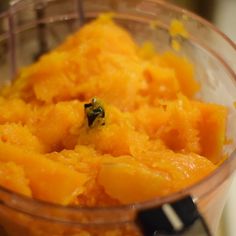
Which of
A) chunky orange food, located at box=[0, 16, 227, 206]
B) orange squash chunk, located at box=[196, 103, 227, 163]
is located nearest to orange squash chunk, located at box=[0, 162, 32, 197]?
chunky orange food, located at box=[0, 16, 227, 206]

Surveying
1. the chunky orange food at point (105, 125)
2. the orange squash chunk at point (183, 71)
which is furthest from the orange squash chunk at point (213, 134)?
the orange squash chunk at point (183, 71)

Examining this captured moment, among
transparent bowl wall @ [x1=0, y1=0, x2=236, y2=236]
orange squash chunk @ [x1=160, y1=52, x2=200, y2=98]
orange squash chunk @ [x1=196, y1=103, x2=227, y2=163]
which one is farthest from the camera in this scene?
orange squash chunk @ [x1=160, y1=52, x2=200, y2=98]

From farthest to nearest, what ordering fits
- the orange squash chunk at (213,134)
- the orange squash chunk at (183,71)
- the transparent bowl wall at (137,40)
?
the orange squash chunk at (183,71) → the orange squash chunk at (213,134) → the transparent bowl wall at (137,40)

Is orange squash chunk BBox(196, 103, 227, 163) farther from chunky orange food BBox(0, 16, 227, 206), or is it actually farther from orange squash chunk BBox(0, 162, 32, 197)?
orange squash chunk BBox(0, 162, 32, 197)

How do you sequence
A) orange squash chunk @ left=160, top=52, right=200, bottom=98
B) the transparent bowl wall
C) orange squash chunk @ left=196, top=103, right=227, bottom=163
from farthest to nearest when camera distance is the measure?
1. orange squash chunk @ left=160, top=52, right=200, bottom=98
2. orange squash chunk @ left=196, top=103, right=227, bottom=163
3. the transparent bowl wall

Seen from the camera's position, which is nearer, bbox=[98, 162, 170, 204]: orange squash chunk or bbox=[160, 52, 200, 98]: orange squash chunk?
bbox=[98, 162, 170, 204]: orange squash chunk

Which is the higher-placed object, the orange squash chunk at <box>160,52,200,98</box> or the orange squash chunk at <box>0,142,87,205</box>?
the orange squash chunk at <box>160,52,200,98</box>

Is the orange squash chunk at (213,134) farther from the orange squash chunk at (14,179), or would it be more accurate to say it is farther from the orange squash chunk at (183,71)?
the orange squash chunk at (14,179)

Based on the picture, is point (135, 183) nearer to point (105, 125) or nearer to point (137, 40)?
point (105, 125)

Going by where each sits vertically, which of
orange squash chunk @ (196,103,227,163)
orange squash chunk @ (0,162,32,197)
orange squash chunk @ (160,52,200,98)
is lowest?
orange squash chunk @ (196,103,227,163)
